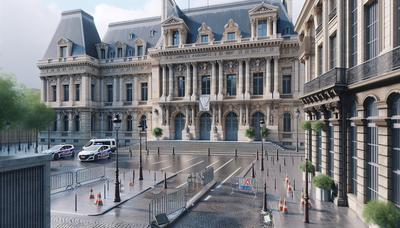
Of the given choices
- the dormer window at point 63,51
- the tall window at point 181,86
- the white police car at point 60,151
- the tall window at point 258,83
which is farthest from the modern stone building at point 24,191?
the dormer window at point 63,51

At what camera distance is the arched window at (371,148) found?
10305 mm

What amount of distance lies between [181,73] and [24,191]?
3668 cm

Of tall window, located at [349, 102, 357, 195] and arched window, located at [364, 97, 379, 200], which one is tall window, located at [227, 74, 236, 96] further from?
arched window, located at [364, 97, 379, 200]

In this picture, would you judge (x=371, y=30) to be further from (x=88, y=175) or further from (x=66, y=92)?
(x=66, y=92)

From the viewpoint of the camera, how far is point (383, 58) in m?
9.04

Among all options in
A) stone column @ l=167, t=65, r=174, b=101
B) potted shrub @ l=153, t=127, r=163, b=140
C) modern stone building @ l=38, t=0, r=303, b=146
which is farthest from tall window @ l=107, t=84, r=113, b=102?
potted shrub @ l=153, t=127, r=163, b=140

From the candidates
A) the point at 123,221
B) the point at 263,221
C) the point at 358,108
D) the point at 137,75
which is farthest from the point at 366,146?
the point at 137,75

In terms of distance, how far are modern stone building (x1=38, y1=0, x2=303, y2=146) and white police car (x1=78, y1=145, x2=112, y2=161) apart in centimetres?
1381

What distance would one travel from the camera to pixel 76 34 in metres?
49.3

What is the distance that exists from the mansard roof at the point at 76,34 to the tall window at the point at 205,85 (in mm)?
21756

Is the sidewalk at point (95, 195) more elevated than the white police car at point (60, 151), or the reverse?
the white police car at point (60, 151)

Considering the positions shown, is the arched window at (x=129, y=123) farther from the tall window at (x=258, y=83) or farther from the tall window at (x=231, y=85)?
the tall window at (x=258, y=83)

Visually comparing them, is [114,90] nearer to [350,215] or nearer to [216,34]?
[216,34]

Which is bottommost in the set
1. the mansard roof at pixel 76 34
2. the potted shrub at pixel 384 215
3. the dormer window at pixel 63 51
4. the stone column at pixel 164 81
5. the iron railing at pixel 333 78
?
the potted shrub at pixel 384 215
